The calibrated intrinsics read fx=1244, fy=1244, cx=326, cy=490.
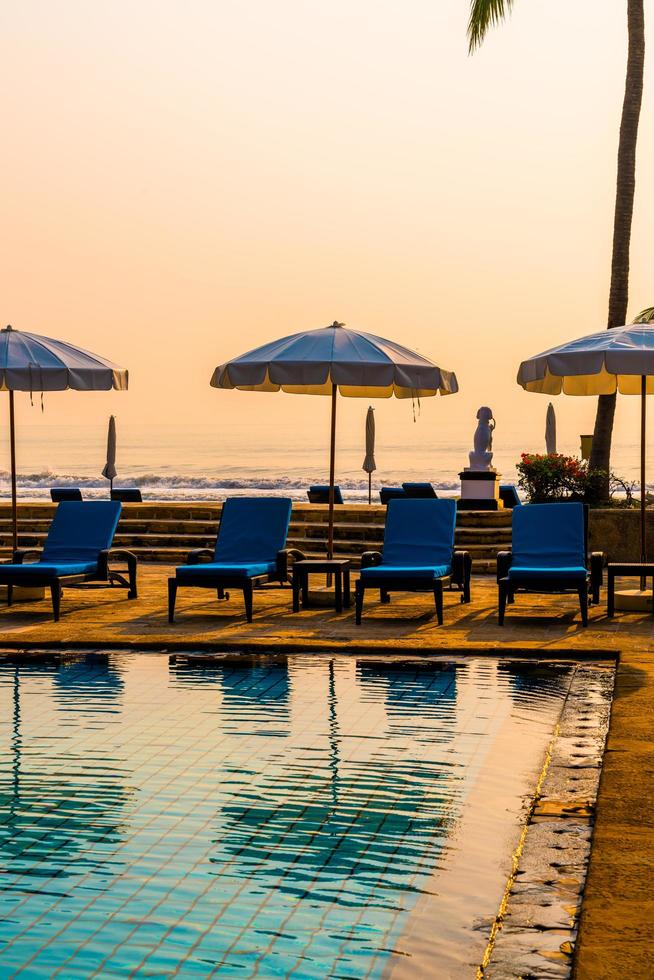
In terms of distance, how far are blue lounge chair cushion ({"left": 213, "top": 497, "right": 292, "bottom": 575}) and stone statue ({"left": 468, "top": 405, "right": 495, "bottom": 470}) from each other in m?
6.63

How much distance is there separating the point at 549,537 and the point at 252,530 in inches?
110

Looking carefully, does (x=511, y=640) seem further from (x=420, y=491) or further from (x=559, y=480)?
(x=420, y=491)

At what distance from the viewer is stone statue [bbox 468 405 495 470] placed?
18172 millimetres

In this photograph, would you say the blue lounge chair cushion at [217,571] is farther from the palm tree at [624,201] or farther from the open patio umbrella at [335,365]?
the palm tree at [624,201]

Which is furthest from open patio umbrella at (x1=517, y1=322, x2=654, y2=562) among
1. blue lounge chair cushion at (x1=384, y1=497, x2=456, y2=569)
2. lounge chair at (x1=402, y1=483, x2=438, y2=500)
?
lounge chair at (x1=402, y1=483, x2=438, y2=500)

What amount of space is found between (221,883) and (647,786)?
6.29ft

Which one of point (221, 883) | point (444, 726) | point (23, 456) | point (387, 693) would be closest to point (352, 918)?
point (221, 883)

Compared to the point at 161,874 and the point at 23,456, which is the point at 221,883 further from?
the point at 23,456

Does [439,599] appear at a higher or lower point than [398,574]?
lower

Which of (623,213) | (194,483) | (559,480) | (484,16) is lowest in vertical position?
(194,483)

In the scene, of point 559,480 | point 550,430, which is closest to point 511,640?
point 559,480

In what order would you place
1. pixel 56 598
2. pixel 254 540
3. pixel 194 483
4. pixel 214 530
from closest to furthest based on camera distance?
1. pixel 56 598
2. pixel 254 540
3. pixel 214 530
4. pixel 194 483

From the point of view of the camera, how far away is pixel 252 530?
11.8 metres

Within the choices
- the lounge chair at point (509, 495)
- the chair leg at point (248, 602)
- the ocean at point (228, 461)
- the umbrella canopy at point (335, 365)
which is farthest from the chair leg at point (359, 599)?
the ocean at point (228, 461)
